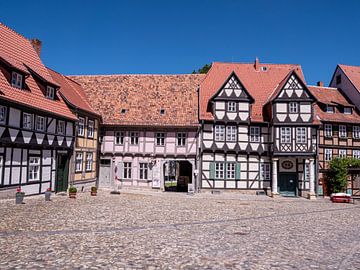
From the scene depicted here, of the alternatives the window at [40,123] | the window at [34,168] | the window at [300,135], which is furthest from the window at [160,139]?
the window at [300,135]

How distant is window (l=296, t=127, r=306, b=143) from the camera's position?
92.7ft

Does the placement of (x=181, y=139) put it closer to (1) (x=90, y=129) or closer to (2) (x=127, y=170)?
(2) (x=127, y=170)

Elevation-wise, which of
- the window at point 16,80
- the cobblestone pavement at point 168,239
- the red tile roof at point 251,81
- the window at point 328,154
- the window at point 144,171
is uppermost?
the red tile roof at point 251,81

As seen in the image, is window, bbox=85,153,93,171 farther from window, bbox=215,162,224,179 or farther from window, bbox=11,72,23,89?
window, bbox=215,162,224,179

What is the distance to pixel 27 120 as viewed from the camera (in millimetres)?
19234

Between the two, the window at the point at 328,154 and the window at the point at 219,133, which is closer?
the window at the point at 219,133

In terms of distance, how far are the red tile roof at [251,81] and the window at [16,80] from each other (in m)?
14.3

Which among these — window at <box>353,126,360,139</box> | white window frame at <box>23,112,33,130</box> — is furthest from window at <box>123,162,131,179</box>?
window at <box>353,126,360,139</box>

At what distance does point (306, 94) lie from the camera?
28.5 m

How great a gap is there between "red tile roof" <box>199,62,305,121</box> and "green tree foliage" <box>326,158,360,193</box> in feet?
25.7

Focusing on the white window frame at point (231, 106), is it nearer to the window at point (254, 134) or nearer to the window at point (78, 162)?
the window at point (254, 134)

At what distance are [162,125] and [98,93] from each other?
296 inches

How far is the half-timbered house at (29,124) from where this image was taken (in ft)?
57.9

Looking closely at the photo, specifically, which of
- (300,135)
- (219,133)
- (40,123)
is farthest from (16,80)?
(300,135)
